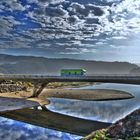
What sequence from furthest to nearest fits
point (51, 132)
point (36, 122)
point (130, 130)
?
1. point (36, 122)
2. point (51, 132)
3. point (130, 130)

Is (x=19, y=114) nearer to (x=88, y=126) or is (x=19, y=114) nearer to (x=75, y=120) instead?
(x=75, y=120)

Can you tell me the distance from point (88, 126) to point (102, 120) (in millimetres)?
6932

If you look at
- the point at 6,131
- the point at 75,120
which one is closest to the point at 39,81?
the point at 75,120

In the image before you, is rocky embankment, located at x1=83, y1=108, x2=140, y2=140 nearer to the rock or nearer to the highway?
the rock

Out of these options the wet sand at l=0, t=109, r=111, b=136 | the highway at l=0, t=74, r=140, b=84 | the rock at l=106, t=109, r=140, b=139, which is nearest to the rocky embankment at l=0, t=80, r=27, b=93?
the highway at l=0, t=74, r=140, b=84

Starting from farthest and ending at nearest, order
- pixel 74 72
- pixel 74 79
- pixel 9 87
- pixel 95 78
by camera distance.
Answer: pixel 74 72
pixel 9 87
pixel 74 79
pixel 95 78

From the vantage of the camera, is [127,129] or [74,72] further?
[74,72]

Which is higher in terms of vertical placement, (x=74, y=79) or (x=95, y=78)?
(x=95, y=78)

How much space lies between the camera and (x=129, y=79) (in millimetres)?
92250

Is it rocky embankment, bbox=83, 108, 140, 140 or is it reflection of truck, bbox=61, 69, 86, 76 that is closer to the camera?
rocky embankment, bbox=83, 108, 140, 140

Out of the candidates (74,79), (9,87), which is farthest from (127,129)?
(9,87)

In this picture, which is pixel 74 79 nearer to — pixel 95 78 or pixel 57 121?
pixel 95 78

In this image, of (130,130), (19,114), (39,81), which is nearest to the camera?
(130,130)

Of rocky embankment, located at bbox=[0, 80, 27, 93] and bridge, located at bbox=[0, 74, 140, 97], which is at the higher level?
bridge, located at bbox=[0, 74, 140, 97]
